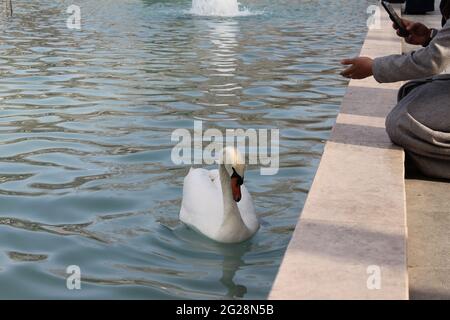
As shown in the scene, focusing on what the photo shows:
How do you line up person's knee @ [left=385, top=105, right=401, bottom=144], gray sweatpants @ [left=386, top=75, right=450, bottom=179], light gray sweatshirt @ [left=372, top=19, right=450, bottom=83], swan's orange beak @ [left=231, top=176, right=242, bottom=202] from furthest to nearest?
1. person's knee @ [left=385, top=105, right=401, bottom=144]
2. swan's orange beak @ [left=231, top=176, right=242, bottom=202]
3. gray sweatpants @ [left=386, top=75, right=450, bottom=179]
4. light gray sweatshirt @ [left=372, top=19, right=450, bottom=83]

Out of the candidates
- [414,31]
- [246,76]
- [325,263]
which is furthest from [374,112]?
[246,76]

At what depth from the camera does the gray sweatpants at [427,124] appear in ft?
18.2

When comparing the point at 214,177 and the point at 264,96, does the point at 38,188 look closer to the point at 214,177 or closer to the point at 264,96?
the point at 214,177

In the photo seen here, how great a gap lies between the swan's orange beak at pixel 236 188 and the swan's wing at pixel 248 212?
346 millimetres

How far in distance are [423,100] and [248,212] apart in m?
1.42

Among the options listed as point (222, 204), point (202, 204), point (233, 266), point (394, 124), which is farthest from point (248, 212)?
point (394, 124)

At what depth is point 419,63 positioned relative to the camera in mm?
5375

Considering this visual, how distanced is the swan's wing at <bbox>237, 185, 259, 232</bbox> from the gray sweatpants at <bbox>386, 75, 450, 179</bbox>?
113 cm

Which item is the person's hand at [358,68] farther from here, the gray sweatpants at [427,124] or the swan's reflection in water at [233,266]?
the swan's reflection in water at [233,266]

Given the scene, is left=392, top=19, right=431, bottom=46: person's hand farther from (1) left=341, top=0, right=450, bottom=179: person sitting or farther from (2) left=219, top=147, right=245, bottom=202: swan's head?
(2) left=219, top=147, right=245, bottom=202: swan's head

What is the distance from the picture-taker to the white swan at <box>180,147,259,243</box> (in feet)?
18.8

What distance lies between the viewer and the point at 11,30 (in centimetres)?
1734

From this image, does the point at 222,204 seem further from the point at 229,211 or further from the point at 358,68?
the point at 358,68

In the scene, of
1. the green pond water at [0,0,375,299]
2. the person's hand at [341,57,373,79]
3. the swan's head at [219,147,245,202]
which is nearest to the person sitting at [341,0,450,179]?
the person's hand at [341,57,373,79]
